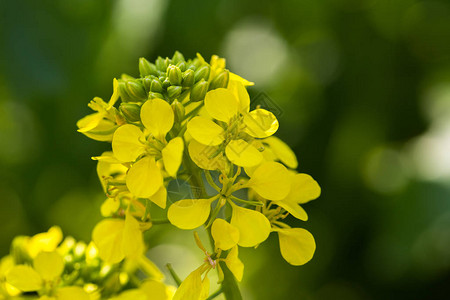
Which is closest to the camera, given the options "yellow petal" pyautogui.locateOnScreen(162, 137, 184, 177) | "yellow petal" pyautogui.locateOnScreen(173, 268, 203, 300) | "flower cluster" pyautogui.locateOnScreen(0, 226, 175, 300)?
"yellow petal" pyautogui.locateOnScreen(162, 137, 184, 177)

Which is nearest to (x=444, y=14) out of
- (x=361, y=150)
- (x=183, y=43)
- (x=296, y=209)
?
(x=361, y=150)

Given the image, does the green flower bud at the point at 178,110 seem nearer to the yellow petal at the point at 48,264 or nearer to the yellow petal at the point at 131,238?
the yellow petal at the point at 131,238

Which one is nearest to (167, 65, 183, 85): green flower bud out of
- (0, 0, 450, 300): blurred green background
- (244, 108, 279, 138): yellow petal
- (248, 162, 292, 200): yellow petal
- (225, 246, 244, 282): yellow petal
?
(244, 108, 279, 138): yellow petal

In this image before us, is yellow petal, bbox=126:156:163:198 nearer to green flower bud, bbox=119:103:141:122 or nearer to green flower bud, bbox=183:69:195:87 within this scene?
green flower bud, bbox=119:103:141:122

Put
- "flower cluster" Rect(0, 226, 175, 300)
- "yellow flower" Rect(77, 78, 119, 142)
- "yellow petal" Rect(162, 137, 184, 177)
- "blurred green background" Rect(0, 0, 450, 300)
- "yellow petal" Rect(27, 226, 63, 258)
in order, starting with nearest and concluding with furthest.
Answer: "yellow petal" Rect(162, 137, 184, 177), "yellow flower" Rect(77, 78, 119, 142), "flower cluster" Rect(0, 226, 175, 300), "yellow petal" Rect(27, 226, 63, 258), "blurred green background" Rect(0, 0, 450, 300)

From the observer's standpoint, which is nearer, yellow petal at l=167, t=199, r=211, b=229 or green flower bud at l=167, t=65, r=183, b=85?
yellow petal at l=167, t=199, r=211, b=229
